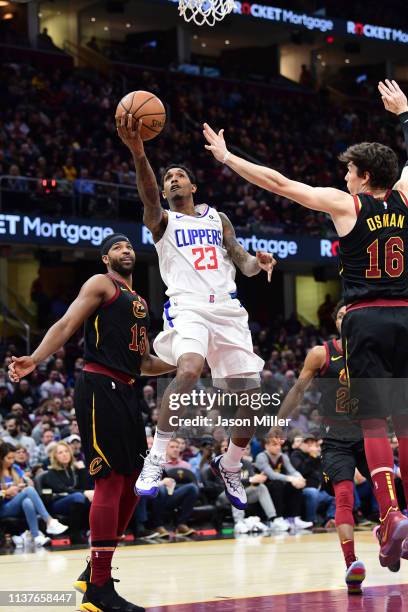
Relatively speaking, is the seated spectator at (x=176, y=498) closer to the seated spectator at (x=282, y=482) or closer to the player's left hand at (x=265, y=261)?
the seated spectator at (x=282, y=482)

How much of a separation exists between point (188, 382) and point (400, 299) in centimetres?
189

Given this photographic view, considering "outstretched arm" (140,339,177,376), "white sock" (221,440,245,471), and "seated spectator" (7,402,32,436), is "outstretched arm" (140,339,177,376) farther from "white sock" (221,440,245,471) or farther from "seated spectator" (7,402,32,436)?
"seated spectator" (7,402,32,436)

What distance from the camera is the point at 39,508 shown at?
13.6 m

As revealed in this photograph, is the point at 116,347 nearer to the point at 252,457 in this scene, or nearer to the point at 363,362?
the point at 363,362

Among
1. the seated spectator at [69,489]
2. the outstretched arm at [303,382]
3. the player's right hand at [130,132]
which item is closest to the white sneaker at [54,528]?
the seated spectator at [69,489]

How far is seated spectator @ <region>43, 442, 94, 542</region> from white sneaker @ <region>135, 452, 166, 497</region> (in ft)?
21.1

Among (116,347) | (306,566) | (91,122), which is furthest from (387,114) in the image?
(116,347)

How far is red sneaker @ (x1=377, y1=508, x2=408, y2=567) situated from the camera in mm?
6035

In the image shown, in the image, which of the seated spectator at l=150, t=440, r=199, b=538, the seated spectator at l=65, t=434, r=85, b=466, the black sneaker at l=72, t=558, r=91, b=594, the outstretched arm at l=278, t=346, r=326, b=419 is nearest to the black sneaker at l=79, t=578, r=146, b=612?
the black sneaker at l=72, t=558, r=91, b=594

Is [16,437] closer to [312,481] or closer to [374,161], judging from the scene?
[312,481]

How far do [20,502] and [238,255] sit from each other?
6.58 m

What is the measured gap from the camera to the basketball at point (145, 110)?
24.4ft

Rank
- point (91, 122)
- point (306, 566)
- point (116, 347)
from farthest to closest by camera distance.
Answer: point (91, 122)
point (306, 566)
point (116, 347)

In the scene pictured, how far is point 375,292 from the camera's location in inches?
249
